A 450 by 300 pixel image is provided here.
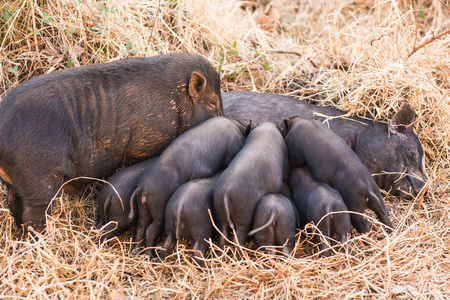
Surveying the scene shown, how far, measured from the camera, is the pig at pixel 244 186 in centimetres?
317

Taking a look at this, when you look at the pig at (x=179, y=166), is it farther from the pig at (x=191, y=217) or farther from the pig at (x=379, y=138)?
the pig at (x=379, y=138)

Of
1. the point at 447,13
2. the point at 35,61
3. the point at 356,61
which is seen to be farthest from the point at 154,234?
the point at 447,13

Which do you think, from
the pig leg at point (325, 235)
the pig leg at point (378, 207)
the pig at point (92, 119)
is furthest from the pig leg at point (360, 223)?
the pig at point (92, 119)

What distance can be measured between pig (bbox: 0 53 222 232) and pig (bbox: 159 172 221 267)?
2.29ft

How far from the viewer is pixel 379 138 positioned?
442 cm

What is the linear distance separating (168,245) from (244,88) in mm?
2662

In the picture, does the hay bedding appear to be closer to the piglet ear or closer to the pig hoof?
the pig hoof

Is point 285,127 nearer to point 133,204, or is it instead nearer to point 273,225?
point 273,225

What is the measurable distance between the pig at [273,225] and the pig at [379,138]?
1.34m

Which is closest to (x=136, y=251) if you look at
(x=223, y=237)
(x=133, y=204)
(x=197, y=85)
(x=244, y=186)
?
(x=133, y=204)

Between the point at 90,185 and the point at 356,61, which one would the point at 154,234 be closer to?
the point at 90,185

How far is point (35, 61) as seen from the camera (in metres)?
4.73

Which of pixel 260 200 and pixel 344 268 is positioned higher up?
pixel 260 200

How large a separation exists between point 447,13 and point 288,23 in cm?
242
